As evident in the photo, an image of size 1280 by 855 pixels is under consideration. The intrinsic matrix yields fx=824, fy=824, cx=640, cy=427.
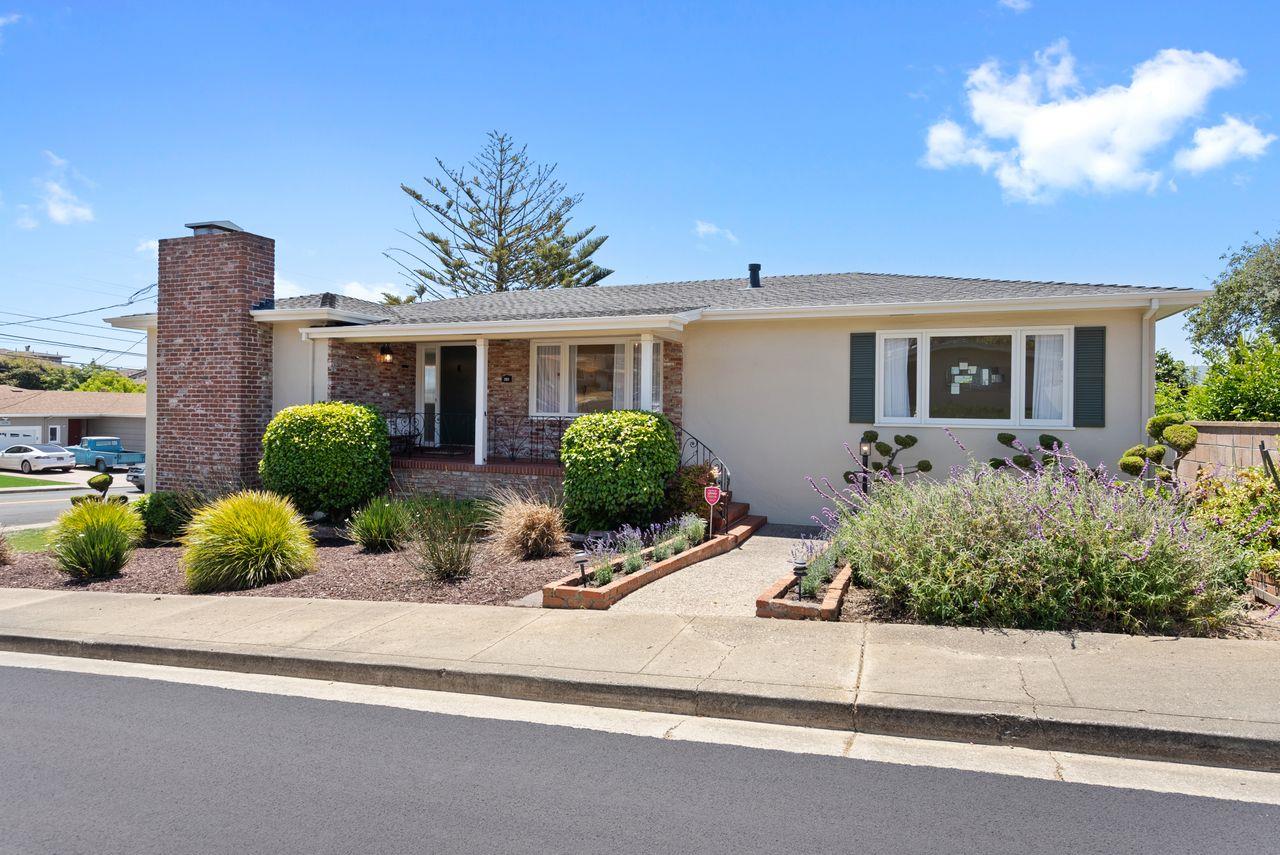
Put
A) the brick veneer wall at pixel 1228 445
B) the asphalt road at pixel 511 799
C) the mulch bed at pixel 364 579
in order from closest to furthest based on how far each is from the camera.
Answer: the asphalt road at pixel 511 799 → the brick veneer wall at pixel 1228 445 → the mulch bed at pixel 364 579

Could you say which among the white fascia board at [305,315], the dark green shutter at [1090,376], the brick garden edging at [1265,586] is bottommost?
the brick garden edging at [1265,586]

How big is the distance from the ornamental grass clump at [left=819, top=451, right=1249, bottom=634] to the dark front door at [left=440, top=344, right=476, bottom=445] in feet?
32.8

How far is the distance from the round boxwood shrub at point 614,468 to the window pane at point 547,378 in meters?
3.26

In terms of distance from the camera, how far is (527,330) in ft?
41.0

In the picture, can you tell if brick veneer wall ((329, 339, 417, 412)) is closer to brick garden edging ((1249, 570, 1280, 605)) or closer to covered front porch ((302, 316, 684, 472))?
covered front porch ((302, 316, 684, 472))

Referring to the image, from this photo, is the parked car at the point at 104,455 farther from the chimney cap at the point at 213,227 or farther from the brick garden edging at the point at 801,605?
the brick garden edging at the point at 801,605

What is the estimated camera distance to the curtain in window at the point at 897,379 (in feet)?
38.0

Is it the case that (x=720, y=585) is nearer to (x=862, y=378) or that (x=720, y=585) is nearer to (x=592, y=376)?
(x=862, y=378)

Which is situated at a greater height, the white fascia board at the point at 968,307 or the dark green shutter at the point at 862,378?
the white fascia board at the point at 968,307

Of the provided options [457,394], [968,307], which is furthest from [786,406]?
[457,394]

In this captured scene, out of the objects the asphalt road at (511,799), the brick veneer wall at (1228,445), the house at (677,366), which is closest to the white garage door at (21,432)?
the house at (677,366)

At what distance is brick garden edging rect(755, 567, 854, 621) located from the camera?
6.65m

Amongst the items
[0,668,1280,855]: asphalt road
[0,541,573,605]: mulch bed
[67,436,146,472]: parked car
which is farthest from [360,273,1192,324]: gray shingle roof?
[67,436,146,472]: parked car

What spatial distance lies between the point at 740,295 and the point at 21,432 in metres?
48.3
